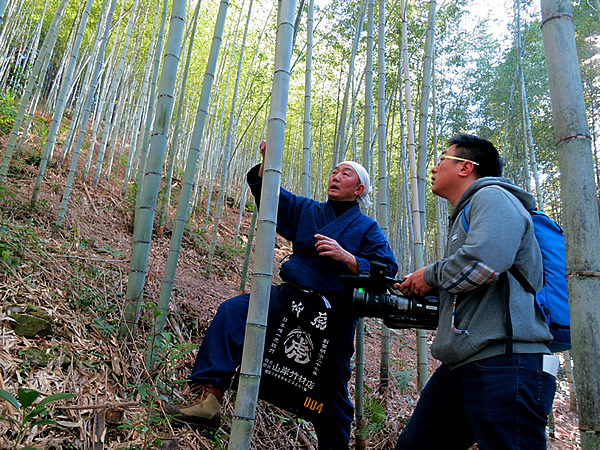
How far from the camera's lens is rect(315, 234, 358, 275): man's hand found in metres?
1.74

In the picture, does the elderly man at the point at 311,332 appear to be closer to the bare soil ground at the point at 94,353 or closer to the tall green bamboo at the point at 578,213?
the bare soil ground at the point at 94,353

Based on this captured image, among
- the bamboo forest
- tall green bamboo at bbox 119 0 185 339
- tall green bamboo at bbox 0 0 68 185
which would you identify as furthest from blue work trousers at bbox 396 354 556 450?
tall green bamboo at bbox 0 0 68 185

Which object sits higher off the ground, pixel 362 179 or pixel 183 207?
pixel 362 179

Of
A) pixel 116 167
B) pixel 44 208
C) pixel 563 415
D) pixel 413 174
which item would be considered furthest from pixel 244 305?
pixel 116 167

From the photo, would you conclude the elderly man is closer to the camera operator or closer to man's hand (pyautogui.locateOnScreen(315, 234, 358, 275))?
man's hand (pyautogui.locateOnScreen(315, 234, 358, 275))

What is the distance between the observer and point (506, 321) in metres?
1.10

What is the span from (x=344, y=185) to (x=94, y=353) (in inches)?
57.2

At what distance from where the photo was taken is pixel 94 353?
1831 millimetres

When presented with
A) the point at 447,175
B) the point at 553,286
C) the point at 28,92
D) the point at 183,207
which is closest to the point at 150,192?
the point at 183,207

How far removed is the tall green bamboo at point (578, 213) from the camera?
0.76m

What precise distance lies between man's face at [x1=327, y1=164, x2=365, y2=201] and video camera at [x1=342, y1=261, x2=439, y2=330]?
72 centimetres

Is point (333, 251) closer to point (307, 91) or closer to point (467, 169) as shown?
point (467, 169)

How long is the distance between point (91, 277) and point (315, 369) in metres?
1.54

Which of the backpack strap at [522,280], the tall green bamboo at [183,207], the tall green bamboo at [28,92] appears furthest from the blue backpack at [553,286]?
the tall green bamboo at [28,92]
